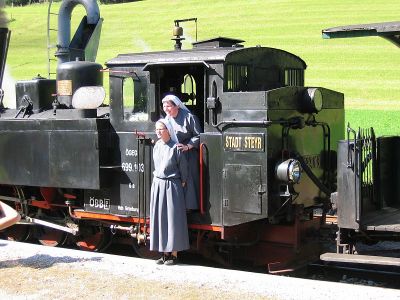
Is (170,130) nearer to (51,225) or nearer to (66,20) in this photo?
(51,225)

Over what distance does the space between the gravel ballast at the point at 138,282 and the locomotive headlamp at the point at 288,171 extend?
1.02 metres

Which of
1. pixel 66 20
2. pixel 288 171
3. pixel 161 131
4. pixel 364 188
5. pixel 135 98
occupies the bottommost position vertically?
pixel 364 188

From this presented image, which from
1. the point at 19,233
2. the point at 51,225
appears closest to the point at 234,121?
the point at 51,225

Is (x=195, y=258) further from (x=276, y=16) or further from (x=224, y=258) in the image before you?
(x=276, y=16)

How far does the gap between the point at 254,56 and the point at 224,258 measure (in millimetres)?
2486

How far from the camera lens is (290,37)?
1542 inches

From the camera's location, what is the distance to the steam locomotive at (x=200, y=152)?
22.0 feet

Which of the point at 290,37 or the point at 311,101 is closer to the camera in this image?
the point at 311,101

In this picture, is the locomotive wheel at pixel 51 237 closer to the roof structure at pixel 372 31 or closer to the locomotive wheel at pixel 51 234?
the locomotive wheel at pixel 51 234

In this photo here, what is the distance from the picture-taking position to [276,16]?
46.6 meters

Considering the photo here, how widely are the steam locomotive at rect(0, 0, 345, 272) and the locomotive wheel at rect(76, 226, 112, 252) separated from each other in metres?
0.02

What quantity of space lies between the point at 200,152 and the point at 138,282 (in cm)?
165

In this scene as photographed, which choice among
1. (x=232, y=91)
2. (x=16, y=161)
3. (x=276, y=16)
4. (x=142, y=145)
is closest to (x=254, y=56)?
(x=232, y=91)

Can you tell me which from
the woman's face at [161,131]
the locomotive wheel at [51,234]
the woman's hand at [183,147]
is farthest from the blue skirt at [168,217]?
the locomotive wheel at [51,234]
